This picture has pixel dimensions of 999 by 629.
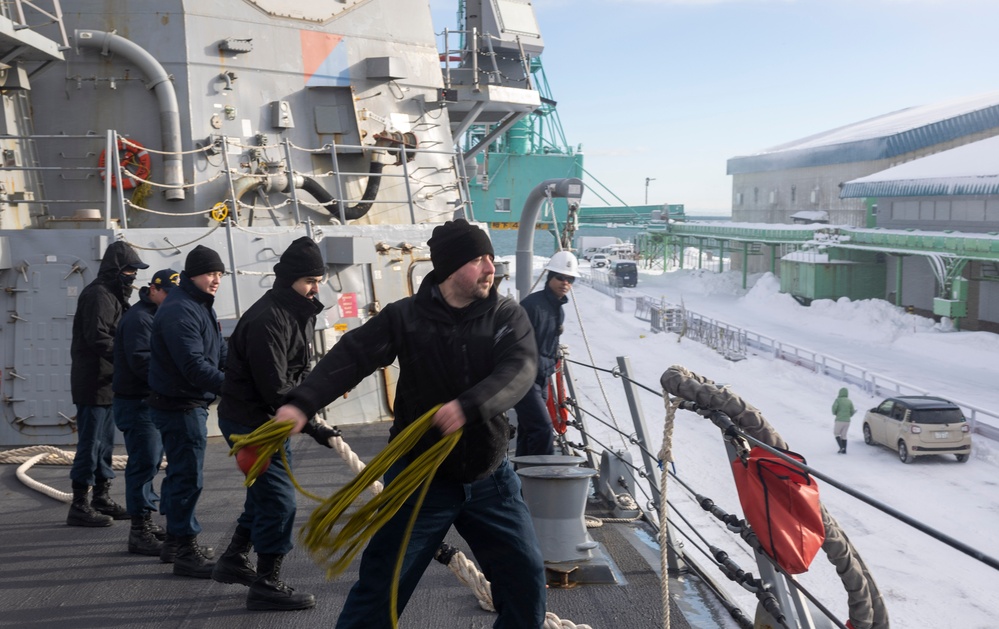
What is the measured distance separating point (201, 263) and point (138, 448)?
4.44ft

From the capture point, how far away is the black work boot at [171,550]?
5.35 m

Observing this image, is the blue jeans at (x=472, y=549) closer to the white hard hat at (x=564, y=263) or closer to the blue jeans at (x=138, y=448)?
the blue jeans at (x=138, y=448)

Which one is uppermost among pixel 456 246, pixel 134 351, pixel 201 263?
pixel 456 246

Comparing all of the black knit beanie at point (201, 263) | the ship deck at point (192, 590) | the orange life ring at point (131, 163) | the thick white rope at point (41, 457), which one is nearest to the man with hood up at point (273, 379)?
the ship deck at point (192, 590)

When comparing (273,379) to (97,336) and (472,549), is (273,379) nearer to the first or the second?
(472,549)

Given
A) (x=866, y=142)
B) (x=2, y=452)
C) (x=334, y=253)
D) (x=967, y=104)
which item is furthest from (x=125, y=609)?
(x=967, y=104)

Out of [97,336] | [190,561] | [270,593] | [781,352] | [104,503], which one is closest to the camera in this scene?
[270,593]

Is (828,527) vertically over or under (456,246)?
under

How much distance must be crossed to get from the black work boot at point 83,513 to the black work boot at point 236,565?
5.63 ft

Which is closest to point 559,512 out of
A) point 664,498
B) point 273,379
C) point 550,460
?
point 550,460

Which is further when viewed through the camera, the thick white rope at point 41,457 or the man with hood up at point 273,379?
the thick white rope at point 41,457

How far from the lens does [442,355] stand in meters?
3.26

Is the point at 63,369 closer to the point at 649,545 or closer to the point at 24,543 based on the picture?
the point at 24,543

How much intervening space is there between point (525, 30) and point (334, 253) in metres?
7.94
